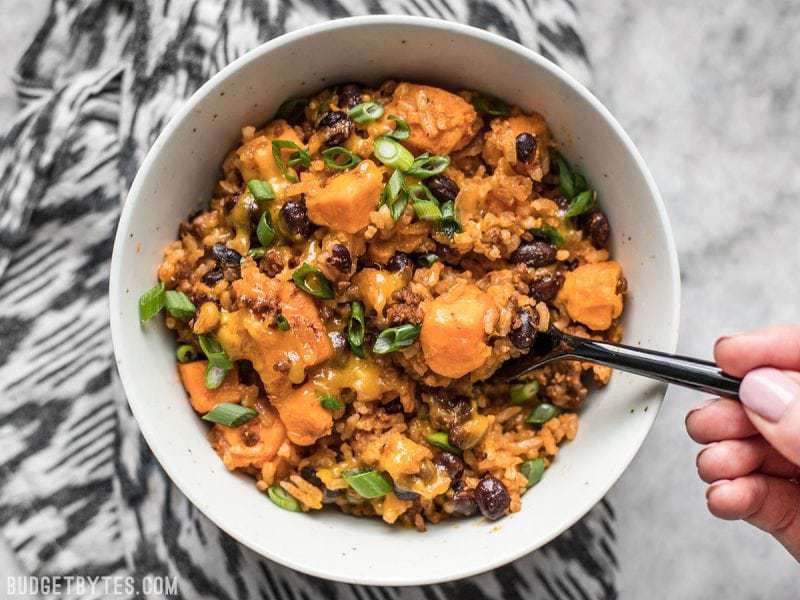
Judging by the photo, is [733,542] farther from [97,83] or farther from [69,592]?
[97,83]

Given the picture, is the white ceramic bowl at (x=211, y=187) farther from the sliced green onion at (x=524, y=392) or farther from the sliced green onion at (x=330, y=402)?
the sliced green onion at (x=330, y=402)

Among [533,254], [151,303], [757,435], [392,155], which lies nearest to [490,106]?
[392,155]

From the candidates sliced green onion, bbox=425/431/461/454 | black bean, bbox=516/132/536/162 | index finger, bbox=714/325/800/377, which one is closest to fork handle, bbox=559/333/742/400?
index finger, bbox=714/325/800/377

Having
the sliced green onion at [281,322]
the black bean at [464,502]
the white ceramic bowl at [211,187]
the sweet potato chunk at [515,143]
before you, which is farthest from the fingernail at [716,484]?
the sliced green onion at [281,322]

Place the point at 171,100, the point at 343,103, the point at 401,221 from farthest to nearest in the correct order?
1. the point at 171,100
2. the point at 343,103
3. the point at 401,221

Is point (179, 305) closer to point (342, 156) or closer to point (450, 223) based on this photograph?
point (342, 156)

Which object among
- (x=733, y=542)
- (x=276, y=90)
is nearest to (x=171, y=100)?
(x=276, y=90)

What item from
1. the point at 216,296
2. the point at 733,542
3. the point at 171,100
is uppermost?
the point at 171,100
